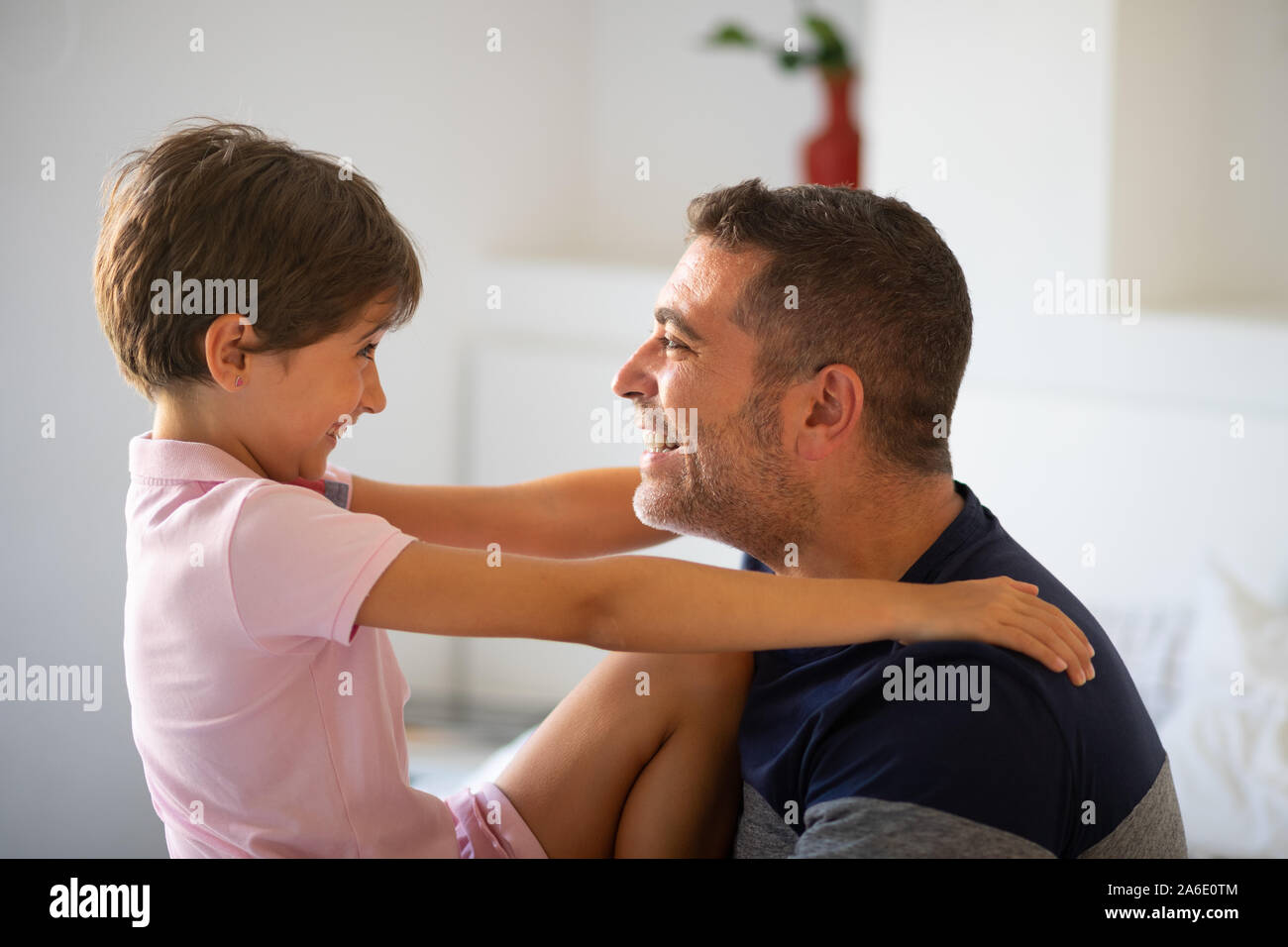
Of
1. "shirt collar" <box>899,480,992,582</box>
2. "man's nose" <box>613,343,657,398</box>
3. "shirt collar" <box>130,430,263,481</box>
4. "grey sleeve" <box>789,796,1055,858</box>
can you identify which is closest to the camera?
"grey sleeve" <box>789,796,1055,858</box>

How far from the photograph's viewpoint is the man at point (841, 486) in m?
1.12

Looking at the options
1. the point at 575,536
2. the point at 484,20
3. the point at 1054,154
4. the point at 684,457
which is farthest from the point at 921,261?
the point at 484,20

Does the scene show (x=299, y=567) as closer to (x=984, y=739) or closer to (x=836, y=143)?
(x=984, y=739)

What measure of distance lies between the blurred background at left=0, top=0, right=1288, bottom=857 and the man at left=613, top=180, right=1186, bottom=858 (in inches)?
33.7

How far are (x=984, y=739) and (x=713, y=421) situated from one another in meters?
0.47

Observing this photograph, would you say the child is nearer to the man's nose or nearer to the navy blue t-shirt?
the navy blue t-shirt

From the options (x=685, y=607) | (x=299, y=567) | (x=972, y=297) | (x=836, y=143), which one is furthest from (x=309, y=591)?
(x=836, y=143)

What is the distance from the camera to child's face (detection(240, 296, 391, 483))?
124cm

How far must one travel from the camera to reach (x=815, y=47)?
3111 mm

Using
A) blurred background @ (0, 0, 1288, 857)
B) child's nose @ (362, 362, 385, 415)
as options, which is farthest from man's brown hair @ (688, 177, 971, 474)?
blurred background @ (0, 0, 1288, 857)

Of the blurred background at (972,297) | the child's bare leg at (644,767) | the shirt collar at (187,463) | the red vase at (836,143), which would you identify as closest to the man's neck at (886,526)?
the child's bare leg at (644,767)

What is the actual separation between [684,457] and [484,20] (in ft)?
6.32

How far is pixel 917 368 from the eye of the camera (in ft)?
4.44
